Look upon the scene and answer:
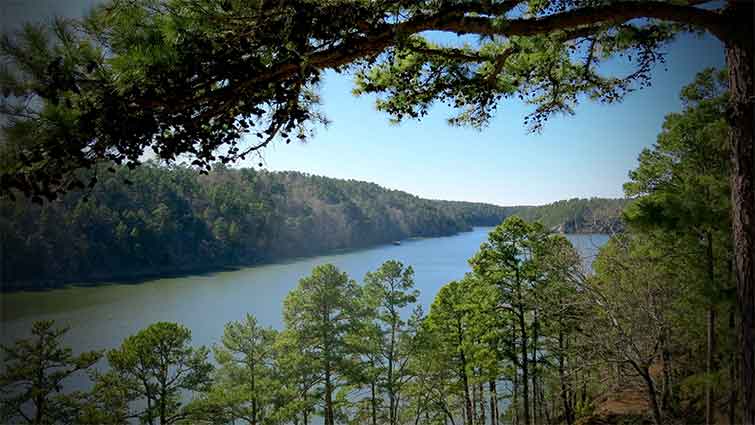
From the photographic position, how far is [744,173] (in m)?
A: 2.25

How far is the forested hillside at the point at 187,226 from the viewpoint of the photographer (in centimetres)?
3019

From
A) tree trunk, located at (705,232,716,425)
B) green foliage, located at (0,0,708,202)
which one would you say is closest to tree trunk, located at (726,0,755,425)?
green foliage, located at (0,0,708,202)

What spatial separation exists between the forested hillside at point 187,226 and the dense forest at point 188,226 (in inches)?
3.7

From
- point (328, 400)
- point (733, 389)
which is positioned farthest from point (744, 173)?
point (328, 400)

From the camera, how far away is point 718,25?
218 cm

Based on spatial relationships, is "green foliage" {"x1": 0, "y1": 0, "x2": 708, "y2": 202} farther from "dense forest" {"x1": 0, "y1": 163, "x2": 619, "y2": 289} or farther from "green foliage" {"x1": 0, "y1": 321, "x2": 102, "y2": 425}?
A: "dense forest" {"x1": 0, "y1": 163, "x2": 619, "y2": 289}

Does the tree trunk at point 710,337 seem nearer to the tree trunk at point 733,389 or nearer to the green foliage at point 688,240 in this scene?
the green foliage at point 688,240

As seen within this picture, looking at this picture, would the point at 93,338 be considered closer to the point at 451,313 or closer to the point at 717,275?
the point at 451,313

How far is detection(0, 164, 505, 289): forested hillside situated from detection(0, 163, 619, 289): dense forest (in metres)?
0.09

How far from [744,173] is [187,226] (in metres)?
47.0

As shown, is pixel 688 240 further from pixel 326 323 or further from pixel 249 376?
pixel 249 376

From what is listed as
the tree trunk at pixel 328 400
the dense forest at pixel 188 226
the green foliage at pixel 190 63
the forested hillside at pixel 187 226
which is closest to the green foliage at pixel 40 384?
the tree trunk at pixel 328 400

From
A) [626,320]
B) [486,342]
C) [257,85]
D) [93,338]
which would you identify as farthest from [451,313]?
[93,338]

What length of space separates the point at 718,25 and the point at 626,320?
318 centimetres
